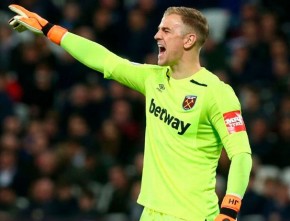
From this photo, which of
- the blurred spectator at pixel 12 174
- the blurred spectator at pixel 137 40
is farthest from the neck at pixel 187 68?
the blurred spectator at pixel 137 40

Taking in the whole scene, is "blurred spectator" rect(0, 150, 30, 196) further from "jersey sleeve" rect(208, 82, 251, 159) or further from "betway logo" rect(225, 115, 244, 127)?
"betway logo" rect(225, 115, 244, 127)

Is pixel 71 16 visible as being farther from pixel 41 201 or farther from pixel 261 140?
pixel 261 140

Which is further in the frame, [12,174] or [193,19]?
[12,174]

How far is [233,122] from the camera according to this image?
5.52 m

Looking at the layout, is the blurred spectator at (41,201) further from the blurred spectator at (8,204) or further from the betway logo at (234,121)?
the betway logo at (234,121)

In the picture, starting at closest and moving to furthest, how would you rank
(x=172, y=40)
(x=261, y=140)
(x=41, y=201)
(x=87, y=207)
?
(x=172, y=40) → (x=87, y=207) → (x=41, y=201) → (x=261, y=140)

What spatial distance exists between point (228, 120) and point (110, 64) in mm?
1018

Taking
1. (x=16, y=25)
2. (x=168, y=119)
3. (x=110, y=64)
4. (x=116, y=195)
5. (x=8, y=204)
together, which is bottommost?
(x=8, y=204)

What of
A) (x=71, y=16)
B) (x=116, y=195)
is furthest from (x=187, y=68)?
(x=71, y=16)

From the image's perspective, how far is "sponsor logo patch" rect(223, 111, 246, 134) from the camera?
5523 millimetres

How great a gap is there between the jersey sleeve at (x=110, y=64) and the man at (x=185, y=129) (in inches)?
3.6

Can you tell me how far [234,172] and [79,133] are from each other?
22.2 feet

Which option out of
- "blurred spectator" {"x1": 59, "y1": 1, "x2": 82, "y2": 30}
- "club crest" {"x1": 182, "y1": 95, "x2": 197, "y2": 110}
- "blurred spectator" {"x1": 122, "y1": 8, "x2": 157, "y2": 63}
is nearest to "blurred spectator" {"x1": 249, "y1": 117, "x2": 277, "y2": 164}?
"blurred spectator" {"x1": 122, "y1": 8, "x2": 157, "y2": 63}

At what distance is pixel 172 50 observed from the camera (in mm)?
5895
